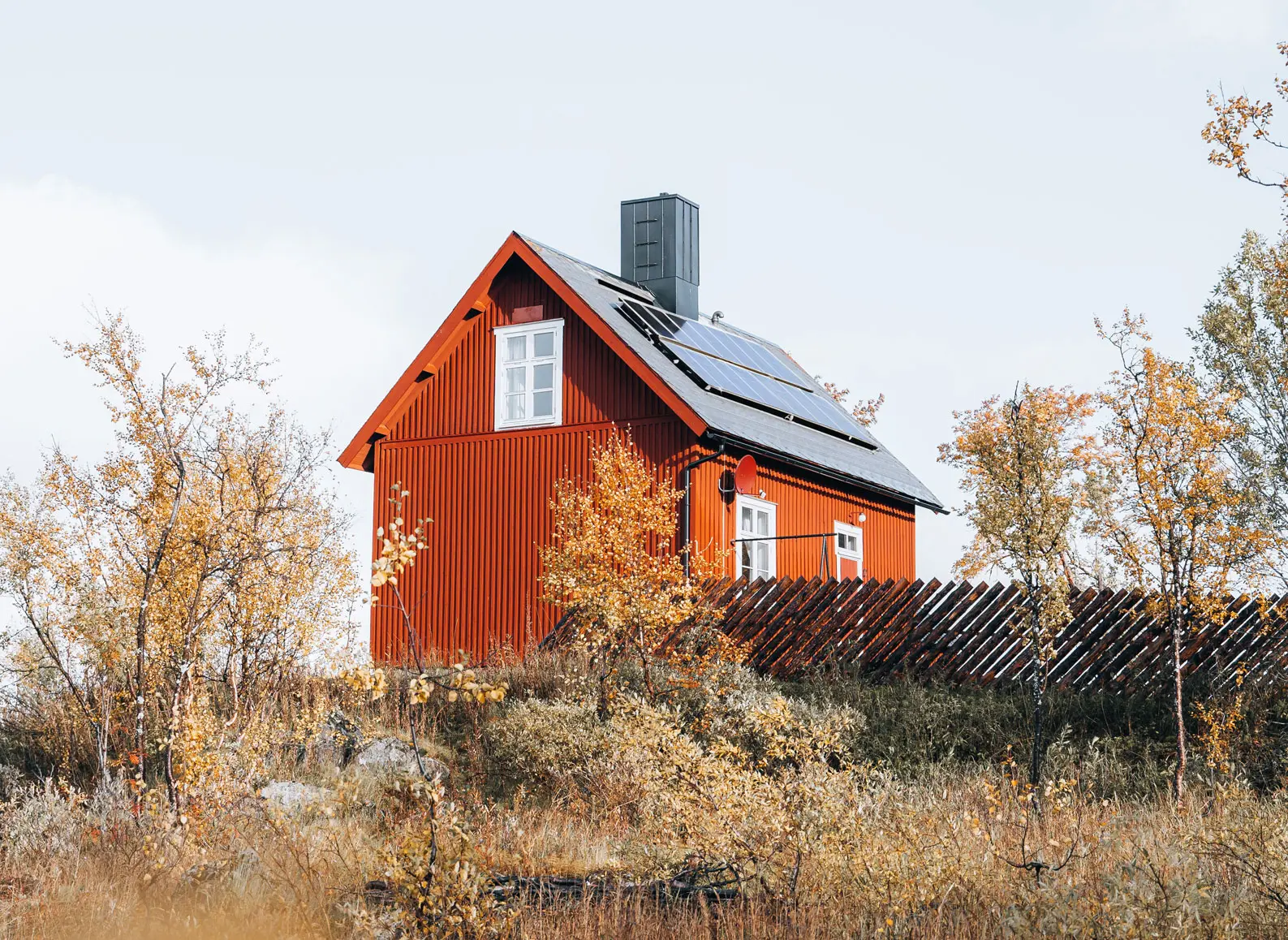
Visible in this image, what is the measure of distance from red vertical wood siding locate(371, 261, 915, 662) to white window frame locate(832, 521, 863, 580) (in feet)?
1.95

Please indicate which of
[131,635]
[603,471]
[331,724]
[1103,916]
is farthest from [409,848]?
[603,471]

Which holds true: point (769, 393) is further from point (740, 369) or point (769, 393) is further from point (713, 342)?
point (713, 342)

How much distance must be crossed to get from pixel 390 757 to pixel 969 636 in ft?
19.6

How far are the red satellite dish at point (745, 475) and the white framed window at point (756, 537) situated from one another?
0.27 metres

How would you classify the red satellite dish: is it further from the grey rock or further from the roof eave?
the grey rock

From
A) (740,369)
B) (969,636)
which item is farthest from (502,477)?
(969,636)

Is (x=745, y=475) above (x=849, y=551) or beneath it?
above

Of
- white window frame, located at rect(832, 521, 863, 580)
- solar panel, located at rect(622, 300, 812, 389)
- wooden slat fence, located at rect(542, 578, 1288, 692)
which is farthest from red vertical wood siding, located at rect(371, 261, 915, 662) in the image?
wooden slat fence, located at rect(542, 578, 1288, 692)

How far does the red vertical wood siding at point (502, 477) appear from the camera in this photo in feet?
64.3

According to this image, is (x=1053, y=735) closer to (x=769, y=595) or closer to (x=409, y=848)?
(x=769, y=595)

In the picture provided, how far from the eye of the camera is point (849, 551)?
74.4 feet

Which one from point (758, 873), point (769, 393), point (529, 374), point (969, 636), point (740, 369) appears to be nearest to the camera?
point (758, 873)

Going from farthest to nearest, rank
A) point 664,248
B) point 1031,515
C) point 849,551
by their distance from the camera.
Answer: point 664,248
point 849,551
point 1031,515

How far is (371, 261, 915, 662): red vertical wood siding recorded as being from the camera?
1961 centimetres
